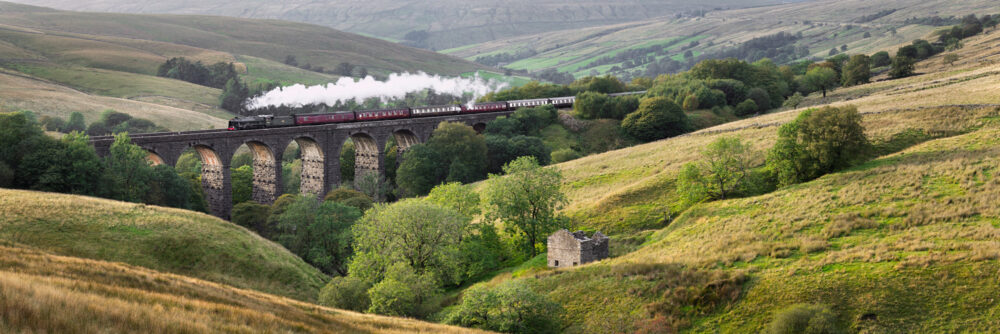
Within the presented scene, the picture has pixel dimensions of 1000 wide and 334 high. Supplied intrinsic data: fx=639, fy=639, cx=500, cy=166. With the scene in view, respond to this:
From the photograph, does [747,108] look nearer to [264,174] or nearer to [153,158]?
[264,174]

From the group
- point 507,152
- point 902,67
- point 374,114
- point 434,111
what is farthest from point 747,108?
point 374,114

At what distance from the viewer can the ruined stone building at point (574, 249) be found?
38.4m

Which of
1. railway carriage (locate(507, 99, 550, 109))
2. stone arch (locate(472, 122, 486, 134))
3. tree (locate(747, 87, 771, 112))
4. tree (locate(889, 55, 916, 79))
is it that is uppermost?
tree (locate(889, 55, 916, 79))

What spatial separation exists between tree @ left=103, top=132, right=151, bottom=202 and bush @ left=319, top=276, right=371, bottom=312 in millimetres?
30183

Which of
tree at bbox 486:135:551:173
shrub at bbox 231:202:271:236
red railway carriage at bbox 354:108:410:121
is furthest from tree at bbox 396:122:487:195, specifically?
shrub at bbox 231:202:271:236

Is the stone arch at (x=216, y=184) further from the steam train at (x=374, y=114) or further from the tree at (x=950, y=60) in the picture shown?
the tree at (x=950, y=60)

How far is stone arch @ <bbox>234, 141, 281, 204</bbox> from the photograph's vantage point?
257 feet

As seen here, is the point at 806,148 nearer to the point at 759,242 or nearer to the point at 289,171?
the point at 759,242

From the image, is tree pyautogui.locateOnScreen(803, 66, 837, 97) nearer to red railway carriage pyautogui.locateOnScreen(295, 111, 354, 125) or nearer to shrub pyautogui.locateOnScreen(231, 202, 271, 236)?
red railway carriage pyautogui.locateOnScreen(295, 111, 354, 125)

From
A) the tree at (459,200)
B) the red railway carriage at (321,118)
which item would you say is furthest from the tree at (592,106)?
the tree at (459,200)

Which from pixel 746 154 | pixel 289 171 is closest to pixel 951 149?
pixel 746 154

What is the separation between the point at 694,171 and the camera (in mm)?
46938

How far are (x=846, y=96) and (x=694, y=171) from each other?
6617cm

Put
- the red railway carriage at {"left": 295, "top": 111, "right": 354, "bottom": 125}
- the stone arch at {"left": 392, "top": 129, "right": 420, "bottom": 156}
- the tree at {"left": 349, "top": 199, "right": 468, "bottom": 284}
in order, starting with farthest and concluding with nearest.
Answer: the stone arch at {"left": 392, "top": 129, "right": 420, "bottom": 156} → the red railway carriage at {"left": 295, "top": 111, "right": 354, "bottom": 125} → the tree at {"left": 349, "top": 199, "right": 468, "bottom": 284}
